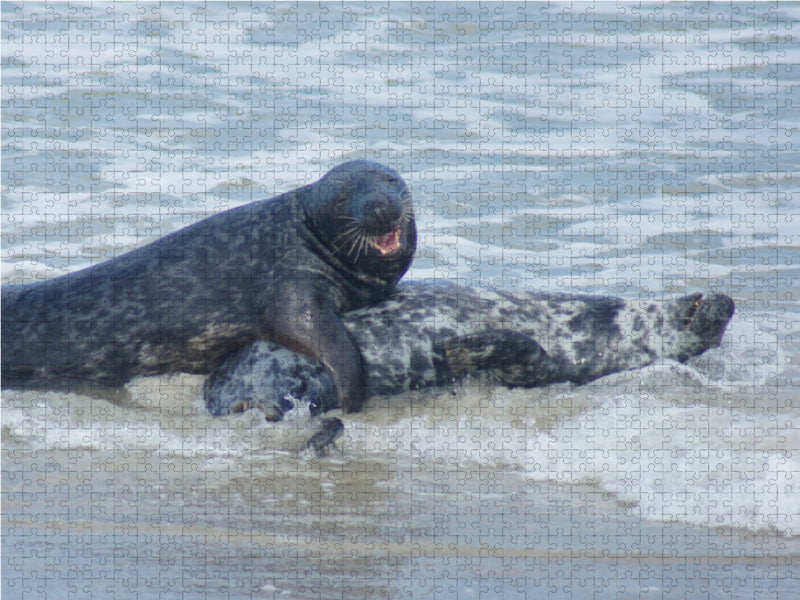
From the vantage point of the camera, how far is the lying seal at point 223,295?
6.72 metres

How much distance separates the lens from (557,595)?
4.16m

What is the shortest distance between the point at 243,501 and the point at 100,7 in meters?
12.6

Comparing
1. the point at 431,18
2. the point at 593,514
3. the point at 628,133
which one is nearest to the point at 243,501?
the point at 593,514

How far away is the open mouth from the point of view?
Answer: 23.1 ft

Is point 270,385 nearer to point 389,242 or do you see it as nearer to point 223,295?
point 223,295

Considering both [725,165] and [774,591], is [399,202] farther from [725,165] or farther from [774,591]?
[725,165]

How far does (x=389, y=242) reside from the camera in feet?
23.2

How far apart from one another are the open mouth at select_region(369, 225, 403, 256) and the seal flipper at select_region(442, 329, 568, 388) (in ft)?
2.01

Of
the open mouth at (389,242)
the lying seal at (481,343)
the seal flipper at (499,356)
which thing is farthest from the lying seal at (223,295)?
the seal flipper at (499,356)
